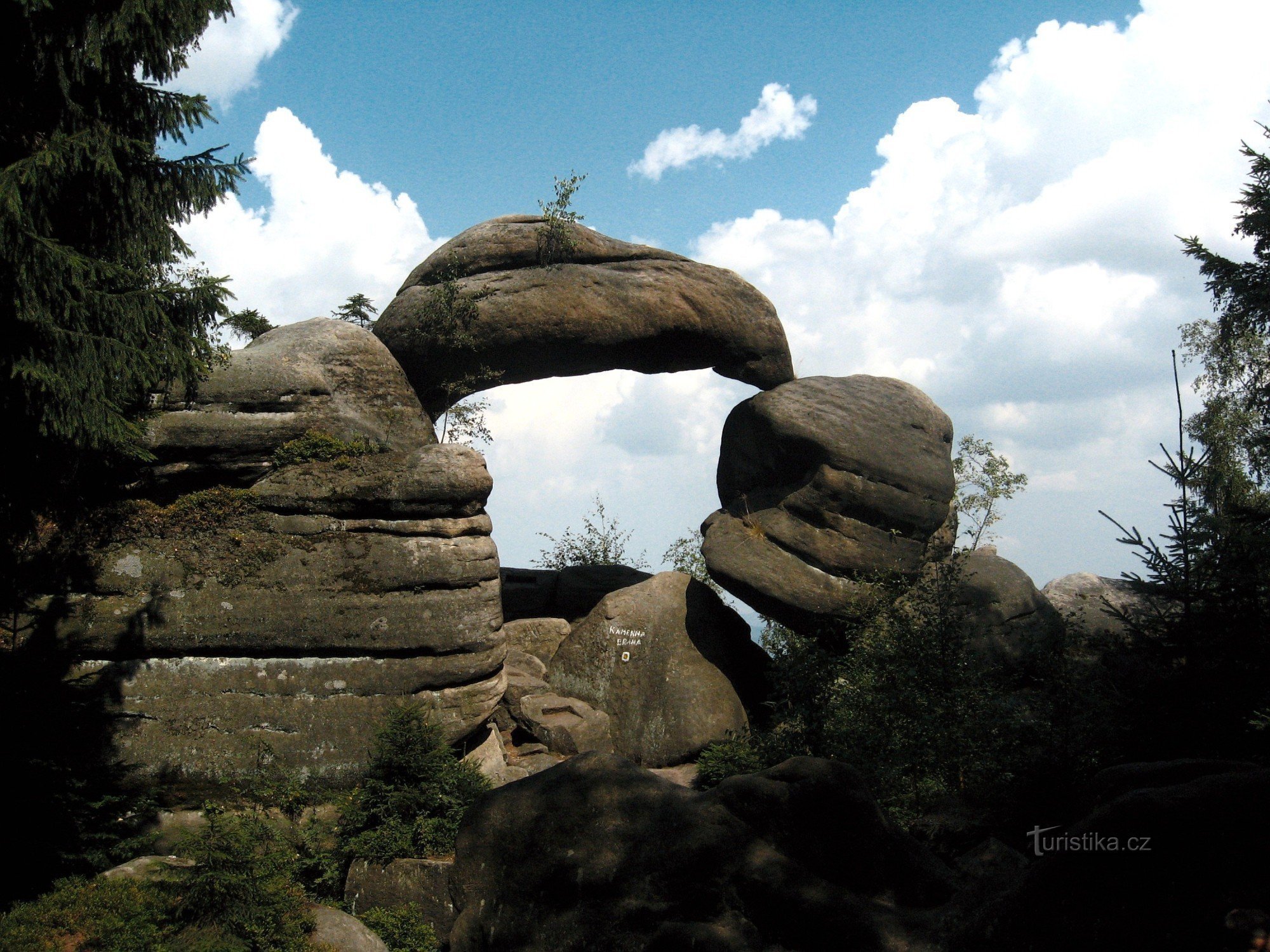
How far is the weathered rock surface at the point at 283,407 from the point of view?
14.2m

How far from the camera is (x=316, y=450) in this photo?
1475cm

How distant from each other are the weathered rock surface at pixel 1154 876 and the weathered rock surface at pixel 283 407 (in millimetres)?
12916

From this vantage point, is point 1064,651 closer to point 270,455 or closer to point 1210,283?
point 1210,283

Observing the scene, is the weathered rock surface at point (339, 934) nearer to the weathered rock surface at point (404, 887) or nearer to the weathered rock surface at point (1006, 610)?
the weathered rock surface at point (404, 887)

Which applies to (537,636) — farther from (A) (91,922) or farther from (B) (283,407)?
(A) (91,922)

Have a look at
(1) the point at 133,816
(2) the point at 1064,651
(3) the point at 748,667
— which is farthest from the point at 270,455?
(2) the point at 1064,651

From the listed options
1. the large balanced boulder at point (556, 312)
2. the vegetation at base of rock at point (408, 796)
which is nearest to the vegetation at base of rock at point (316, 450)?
the large balanced boulder at point (556, 312)

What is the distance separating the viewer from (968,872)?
673 centimetres

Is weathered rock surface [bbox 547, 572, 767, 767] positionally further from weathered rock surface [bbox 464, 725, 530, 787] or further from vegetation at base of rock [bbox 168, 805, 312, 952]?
vegetation at base of rock [bbox 168, 805, 312, 952]

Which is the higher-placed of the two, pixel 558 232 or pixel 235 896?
pixel 558 232

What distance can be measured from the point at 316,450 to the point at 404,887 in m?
7.07

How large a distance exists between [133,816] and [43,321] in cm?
718

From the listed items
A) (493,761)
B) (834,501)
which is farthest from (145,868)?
(834,501)

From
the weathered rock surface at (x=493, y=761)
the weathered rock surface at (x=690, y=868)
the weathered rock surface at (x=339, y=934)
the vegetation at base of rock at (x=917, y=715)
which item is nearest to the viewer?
the weathered rock surface at (x=690, y=868)
